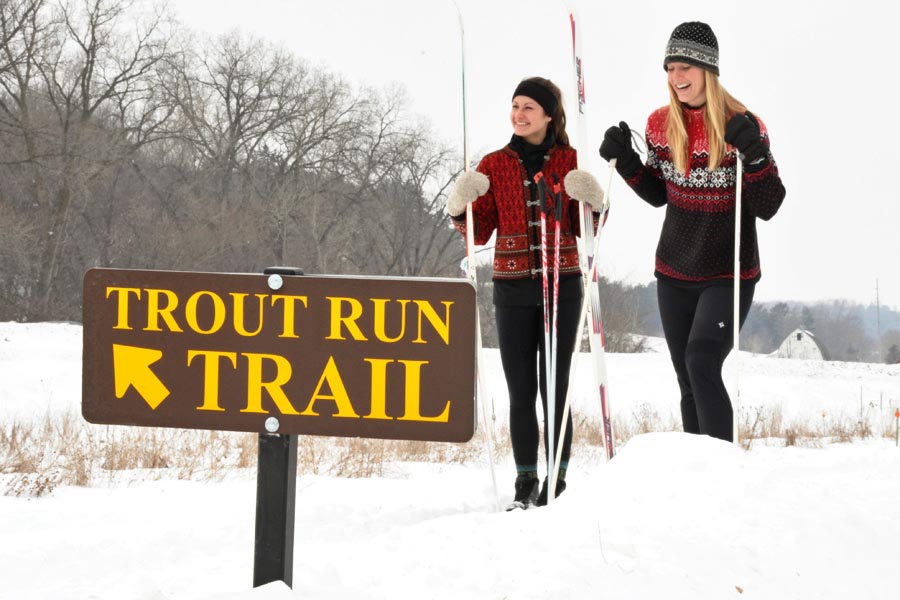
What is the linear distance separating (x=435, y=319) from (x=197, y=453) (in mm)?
4144

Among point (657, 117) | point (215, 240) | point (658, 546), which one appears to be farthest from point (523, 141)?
point (215, 240)

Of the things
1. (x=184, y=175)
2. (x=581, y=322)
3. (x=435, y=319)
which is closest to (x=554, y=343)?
(x=581, y=322)

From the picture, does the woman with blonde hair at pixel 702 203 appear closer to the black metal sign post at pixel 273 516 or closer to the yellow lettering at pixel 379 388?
the yellow lettering at pixel 379 388

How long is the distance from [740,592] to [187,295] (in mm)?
1612

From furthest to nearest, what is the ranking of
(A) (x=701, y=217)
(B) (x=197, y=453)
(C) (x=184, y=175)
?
(C) (x=184, y=175)
(B) (x=197, y=453)
(A) (x=701, y=217)

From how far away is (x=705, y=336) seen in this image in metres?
3.42

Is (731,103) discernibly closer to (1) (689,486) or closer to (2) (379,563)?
(1) (689,486)

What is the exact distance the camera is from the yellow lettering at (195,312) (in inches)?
93.3

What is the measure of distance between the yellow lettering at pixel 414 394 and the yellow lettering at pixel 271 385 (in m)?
0.29

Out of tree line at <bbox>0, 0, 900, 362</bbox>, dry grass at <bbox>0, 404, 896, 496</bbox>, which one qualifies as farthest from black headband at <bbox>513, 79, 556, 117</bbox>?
tree line at <bbox>0, 0, 900, 362</bbox>

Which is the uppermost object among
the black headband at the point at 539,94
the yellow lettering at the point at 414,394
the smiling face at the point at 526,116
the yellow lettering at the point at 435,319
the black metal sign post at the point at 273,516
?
the black headband at the point at 539,94

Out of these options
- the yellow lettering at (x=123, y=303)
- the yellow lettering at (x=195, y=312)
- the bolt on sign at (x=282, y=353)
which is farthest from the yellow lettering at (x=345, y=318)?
the yellow lettering at (x=123, y=303)

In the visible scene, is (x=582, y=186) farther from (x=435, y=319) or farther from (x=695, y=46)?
(x=435, y=319)

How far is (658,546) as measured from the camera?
2631 millimetres
